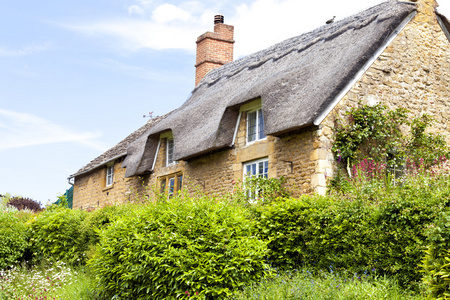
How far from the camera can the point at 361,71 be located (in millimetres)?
12422

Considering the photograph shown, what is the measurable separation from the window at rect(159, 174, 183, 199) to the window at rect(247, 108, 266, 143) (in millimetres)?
3440

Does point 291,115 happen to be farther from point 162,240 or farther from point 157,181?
point 157,181

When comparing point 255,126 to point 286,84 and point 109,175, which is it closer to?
point 286,84

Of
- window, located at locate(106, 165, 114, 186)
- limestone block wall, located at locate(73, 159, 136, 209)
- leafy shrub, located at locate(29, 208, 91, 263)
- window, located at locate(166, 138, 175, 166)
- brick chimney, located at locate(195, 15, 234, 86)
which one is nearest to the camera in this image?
leafy shrub, located at locate(29, 208, 91, 263)

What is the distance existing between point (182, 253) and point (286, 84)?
20.2ft

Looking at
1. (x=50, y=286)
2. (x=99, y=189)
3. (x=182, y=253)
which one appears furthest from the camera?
(x=99, y=189)

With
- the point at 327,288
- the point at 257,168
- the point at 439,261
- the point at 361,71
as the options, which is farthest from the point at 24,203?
the point at 439,261

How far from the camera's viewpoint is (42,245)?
1452 cm

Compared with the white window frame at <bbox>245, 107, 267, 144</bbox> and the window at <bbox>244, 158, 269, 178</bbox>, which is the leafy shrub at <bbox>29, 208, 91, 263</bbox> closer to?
the window at <bbox>244, 158, 269, 178</bbox>

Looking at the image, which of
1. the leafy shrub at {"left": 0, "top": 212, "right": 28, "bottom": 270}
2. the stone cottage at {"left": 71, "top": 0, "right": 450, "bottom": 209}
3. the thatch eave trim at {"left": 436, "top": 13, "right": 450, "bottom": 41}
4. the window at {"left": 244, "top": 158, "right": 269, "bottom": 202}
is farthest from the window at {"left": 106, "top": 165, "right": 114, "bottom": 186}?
the thatch eave trim at {"left": 436, "top": 13, "right": 450, "bottom": 41}

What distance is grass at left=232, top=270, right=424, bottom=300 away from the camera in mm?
7066

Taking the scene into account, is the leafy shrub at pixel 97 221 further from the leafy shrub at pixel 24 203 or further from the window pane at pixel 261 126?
the leafy shrub at pixel 24 203

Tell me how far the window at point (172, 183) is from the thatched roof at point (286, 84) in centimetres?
89

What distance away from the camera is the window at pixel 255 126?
13.7m
